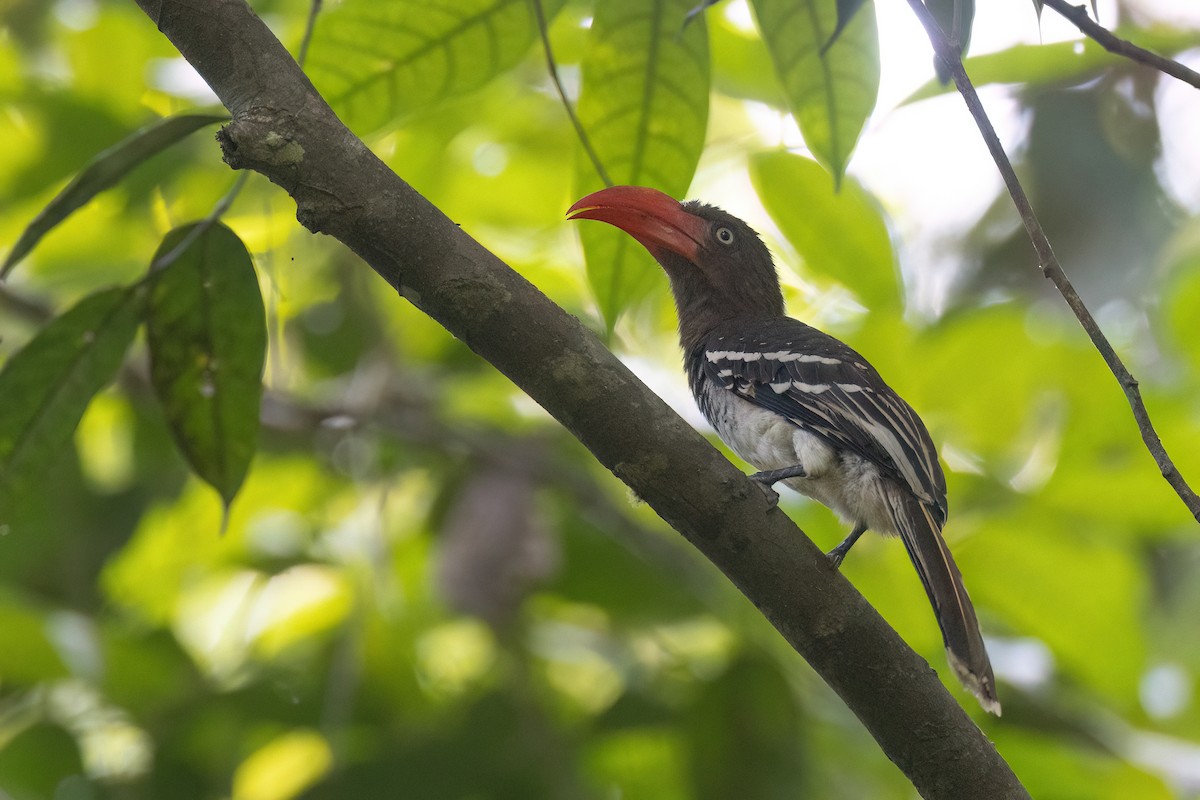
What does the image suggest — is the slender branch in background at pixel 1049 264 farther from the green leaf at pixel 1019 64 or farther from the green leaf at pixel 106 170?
the green leaf at pixel 106 170

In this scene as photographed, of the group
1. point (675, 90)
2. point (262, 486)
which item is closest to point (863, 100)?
point (675, 90)

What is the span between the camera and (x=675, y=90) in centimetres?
212

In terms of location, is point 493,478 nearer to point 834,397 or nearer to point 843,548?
point 834,397

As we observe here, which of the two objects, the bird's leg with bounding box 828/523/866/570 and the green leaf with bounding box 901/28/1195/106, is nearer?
the bird's leg with bounding box 828/523/866/570

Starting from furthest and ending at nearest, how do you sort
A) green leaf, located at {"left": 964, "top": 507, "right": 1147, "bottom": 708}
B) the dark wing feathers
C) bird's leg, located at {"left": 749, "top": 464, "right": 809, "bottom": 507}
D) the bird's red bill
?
green leaf, located at {"left": 964, "top": 507, "right": 1147, "bottom": 708}, bird's leg, located at {"left": 749, "top": 464, "right": 809, "bottom": 507}, the dark wing feathers, the bird's red bill

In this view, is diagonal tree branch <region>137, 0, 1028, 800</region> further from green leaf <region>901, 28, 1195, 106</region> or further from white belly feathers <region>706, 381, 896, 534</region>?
green leaf <region>901, 28, 1195, 106</region>

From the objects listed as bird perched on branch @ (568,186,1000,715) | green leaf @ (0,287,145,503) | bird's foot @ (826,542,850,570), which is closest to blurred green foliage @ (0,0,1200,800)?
green leaf @ (0,287,145,503)

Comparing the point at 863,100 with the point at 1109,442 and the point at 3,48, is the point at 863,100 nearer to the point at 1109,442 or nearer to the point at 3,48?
the point at 1109,442

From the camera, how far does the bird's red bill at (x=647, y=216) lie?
2.19 metres

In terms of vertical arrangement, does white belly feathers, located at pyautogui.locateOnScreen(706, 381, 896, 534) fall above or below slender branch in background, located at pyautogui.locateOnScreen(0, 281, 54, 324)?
above

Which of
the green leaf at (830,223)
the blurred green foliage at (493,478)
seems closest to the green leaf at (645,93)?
the blurred green foliage at (493,478)

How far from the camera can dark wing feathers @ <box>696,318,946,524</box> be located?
2.30m

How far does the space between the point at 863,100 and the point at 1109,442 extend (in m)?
1.10

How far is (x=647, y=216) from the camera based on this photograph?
2.48m
